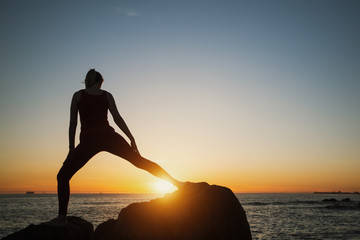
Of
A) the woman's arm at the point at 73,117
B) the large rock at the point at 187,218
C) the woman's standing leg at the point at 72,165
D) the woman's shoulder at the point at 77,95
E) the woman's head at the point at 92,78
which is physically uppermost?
the woman's head at the point at 92,78

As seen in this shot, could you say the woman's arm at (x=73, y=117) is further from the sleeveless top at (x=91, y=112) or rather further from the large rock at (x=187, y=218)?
the large rock at (x=187, y=218)

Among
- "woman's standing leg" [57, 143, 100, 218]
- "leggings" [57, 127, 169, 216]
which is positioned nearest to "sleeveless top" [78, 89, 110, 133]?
"leggings" [57, 127, 169, 216]

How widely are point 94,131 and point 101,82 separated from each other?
866 millimetres

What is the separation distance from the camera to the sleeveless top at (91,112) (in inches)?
175

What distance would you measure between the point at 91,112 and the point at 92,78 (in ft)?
1.84

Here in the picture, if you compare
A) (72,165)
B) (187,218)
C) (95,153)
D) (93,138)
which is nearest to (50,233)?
(72,165)

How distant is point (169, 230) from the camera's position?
179 inches

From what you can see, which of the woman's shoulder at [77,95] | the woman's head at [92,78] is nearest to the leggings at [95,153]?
the woman's shoulder at [77,95]

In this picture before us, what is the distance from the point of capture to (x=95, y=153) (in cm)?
444

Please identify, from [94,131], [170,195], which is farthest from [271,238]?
[94,131]

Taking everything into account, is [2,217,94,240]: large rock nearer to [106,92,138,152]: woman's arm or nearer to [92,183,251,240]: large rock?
[92,183,251,240]: large rock

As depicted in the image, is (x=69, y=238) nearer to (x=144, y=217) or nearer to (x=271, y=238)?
(x=144, y=217)

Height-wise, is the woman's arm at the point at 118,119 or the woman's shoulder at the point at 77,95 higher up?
the woman's shoulder at the point at 77,95

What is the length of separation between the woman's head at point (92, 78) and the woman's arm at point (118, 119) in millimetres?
266
